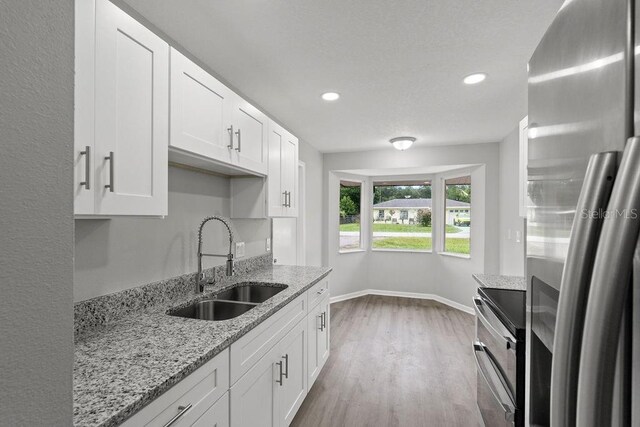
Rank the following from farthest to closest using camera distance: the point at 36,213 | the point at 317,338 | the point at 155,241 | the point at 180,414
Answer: the point at 317,338 → the point at 155,241 → the point at 180,414 → the point at 36,213

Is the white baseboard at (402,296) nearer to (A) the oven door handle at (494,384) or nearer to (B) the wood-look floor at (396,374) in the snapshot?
(B) the wood-look floor at (396,374)

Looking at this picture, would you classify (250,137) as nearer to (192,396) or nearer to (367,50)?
(367,50)

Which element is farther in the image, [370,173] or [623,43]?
[370,173]

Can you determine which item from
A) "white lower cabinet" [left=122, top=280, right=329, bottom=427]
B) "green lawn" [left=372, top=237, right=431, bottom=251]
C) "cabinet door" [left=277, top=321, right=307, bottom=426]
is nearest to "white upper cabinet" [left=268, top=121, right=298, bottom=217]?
"white lower cabinet" [left=122, top=280, right=329, bottom=427]

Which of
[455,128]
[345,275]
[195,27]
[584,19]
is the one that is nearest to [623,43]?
[584,19]

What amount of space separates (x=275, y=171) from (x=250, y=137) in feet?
1.51

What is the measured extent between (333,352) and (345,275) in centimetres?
206

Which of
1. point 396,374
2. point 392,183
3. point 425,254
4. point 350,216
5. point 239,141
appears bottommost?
point 396,374

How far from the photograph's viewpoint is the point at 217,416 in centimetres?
115

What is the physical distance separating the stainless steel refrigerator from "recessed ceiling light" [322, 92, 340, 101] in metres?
2.20

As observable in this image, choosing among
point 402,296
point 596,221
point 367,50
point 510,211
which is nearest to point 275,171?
point 367,50

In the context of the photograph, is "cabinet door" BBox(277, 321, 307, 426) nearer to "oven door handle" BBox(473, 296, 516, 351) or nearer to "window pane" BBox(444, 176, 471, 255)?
"oven door handle" BBox(473, 296, 516, 351)

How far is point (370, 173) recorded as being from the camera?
5305 mm

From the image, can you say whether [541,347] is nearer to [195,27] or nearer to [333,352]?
[195,27]
